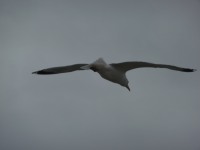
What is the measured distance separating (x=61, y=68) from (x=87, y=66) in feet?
2.58

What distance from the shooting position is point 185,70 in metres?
11.2

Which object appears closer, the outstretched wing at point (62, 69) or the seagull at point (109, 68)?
the seagull at point (109, 68)

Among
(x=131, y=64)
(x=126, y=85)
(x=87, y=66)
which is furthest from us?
(x=126, y=85)

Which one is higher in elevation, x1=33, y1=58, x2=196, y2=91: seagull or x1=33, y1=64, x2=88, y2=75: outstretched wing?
x1=33, y1=64, x2=88, y2=75: outstretched wing

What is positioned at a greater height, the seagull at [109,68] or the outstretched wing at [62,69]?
the outstretched wing at [62,69]

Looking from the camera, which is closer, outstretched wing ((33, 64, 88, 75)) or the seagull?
the seagull

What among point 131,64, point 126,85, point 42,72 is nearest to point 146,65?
point 131,64

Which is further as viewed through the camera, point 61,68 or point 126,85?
point 126,85

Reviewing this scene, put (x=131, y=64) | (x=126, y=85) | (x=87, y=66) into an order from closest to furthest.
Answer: (x=87, y=66)
(x=131, y=64)
(x=126, y=85)

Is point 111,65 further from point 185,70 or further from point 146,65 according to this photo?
point 185,70

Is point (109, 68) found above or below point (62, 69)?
below

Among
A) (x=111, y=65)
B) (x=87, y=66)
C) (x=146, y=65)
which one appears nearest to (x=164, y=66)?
(x=146, y=65)

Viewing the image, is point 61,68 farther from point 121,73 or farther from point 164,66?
point 164,66

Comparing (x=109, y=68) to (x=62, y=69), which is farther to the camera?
(x=62, y=69)
